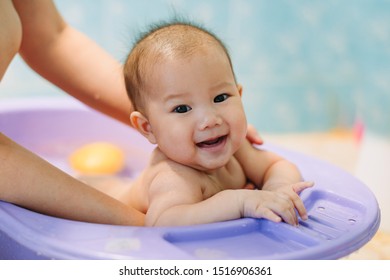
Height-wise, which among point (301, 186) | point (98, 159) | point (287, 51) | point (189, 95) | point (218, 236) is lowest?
point (218, 236)

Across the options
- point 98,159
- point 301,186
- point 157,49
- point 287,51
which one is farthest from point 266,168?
point 287,51

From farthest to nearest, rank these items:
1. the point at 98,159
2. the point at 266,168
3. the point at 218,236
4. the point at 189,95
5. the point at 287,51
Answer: the point at 287,51 → the point at 98,159 → the point at 266,168 → the point at 189,95 → the point at 218,236

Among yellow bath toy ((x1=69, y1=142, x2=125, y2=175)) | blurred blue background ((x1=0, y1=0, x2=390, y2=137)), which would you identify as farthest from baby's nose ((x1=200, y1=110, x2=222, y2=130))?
blurred blue background ((x1=0, y1=0, x2=390, y2=137))

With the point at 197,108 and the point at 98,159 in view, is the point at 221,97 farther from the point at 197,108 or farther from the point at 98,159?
the point at 98,159

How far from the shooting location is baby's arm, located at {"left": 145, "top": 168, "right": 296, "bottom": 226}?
0.84m

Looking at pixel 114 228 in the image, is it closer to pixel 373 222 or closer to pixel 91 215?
pixel 91 215

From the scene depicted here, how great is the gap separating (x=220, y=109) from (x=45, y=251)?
0.33 m

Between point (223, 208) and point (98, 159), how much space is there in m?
0.76

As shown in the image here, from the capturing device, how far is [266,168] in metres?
1.11

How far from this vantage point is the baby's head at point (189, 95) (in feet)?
A: 3.04

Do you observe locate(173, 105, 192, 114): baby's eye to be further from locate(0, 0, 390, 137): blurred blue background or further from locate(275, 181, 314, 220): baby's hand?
locate(0, 0, 390, 137): blurred blue background

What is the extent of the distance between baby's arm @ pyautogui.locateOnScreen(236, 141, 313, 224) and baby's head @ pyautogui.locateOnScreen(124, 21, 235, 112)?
203 mm
